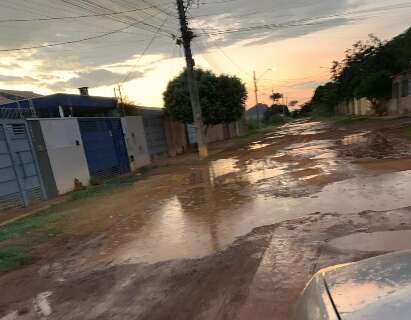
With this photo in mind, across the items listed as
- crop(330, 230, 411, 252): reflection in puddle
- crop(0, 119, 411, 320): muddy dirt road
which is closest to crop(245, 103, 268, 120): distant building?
crop(0, 119, 411, 320): muddy dirt road

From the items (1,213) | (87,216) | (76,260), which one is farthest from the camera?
(1,213)

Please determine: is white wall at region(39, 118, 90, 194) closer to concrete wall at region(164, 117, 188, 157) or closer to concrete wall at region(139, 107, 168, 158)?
concrete wall at region(139, 107, 168, 158)

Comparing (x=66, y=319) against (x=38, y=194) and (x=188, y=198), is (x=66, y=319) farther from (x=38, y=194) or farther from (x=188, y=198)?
(x=38, y=194)

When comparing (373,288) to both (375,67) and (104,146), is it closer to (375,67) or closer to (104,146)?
(104,146)

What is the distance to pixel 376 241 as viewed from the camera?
5203 mm

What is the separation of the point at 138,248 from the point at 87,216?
3.96 m

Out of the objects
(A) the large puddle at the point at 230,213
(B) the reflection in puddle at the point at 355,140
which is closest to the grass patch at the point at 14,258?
(A) the large puddle at the point at 230,213

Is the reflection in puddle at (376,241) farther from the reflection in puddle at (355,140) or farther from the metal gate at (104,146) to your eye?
the metal gate at (104,146)

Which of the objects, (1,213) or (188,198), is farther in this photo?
(1,213)

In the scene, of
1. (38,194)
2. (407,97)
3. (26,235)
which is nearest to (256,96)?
(407,97)

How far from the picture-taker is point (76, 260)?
6531mm

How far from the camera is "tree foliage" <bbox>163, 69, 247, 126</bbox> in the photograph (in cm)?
2830

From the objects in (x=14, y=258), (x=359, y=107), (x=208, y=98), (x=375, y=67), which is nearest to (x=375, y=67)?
(x=375, y=67)

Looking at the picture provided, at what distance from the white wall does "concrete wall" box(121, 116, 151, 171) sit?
15.5 ft
